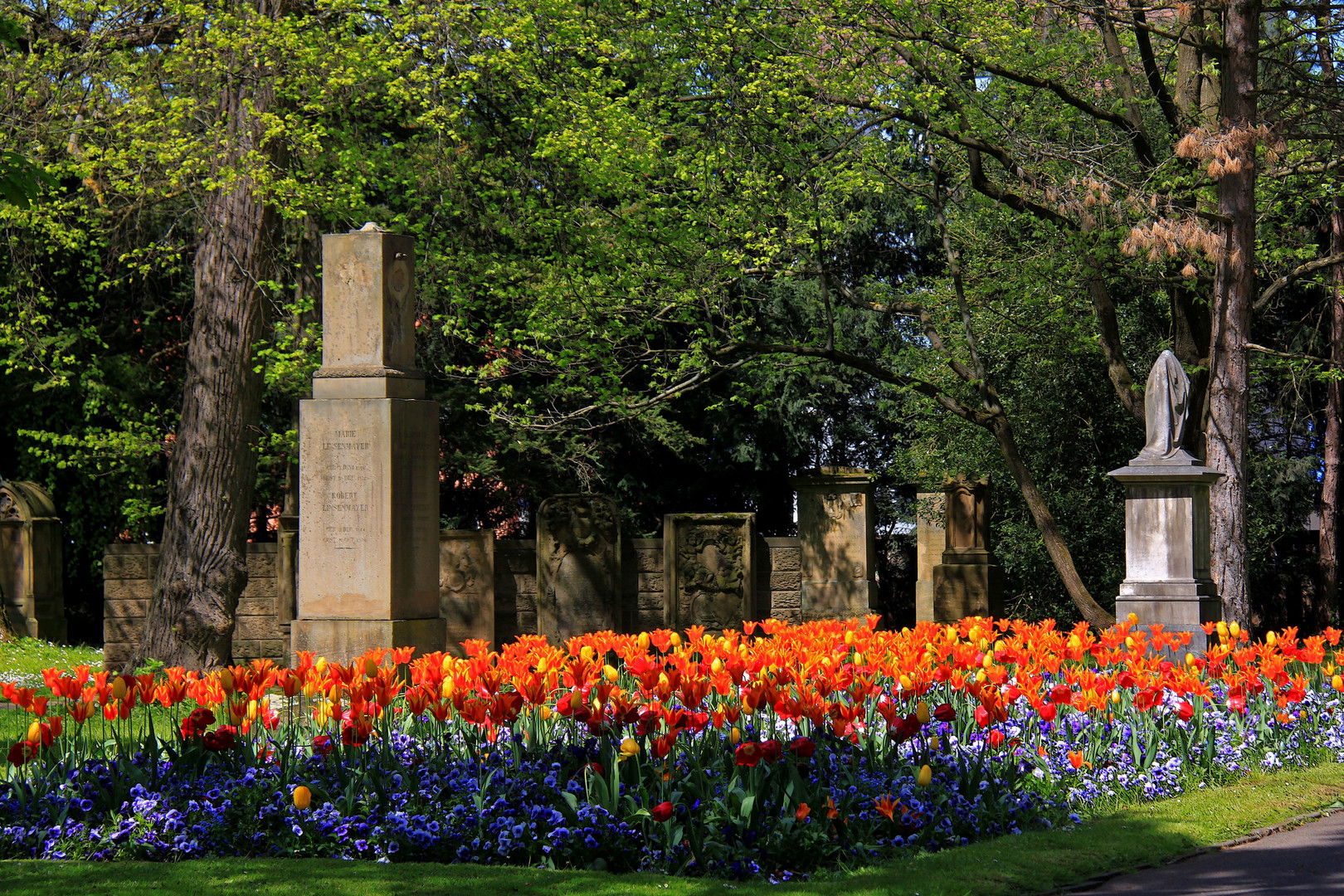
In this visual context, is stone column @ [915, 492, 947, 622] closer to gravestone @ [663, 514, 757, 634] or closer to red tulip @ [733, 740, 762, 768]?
gravestone @ [663, 514, 757, 634]

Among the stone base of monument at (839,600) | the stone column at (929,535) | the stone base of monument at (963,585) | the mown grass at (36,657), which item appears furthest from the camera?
the stone column at (929,535)

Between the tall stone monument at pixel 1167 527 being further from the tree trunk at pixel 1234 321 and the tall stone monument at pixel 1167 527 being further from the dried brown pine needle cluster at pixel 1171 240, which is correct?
the dried brown pine needle cluster at pixel 1171 240

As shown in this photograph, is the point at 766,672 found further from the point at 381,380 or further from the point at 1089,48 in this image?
the point at 1089,48

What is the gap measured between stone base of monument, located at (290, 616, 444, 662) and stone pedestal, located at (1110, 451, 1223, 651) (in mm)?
7344

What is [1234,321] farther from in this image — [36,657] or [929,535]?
[36,657]

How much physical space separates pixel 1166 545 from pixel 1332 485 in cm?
1313

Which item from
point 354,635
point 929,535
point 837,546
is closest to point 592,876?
point 354,635

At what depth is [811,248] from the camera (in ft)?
57.0

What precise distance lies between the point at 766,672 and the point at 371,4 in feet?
36.3

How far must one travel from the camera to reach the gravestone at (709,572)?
15609mm

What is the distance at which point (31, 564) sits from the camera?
20078 mm

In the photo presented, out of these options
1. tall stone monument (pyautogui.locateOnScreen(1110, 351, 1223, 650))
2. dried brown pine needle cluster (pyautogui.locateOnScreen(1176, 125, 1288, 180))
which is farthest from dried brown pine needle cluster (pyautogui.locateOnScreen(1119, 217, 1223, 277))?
tall stone monument (pyautogui.locateOnScreen(1110, 351, 1223, 650))

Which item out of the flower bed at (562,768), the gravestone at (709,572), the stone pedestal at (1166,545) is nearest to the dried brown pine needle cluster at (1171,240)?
the stone pedestal at (1166,545)

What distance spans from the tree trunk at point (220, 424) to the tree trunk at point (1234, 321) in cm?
1055
